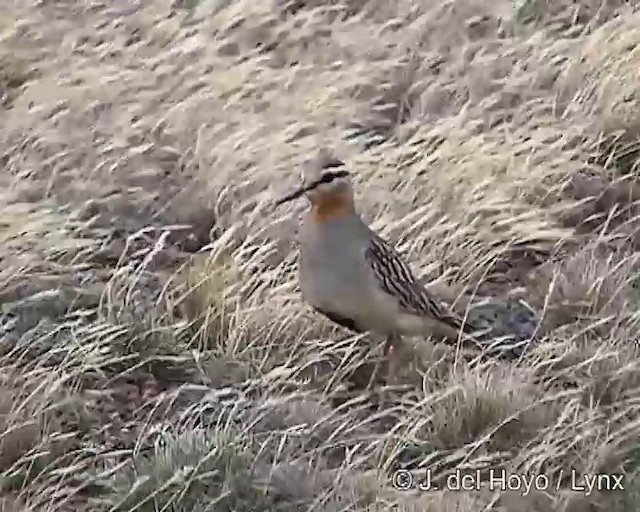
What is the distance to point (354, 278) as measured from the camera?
3.61m

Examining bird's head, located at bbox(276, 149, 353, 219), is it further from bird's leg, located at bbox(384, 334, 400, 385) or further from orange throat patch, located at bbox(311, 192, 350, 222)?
bird's leg, located at bbox(384, 334, 400, 385)

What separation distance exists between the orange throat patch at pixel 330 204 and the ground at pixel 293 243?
0.35 meters

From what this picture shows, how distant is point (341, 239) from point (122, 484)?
92 centimetres

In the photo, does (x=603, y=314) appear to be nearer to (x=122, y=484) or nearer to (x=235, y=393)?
(x=235, y=393)

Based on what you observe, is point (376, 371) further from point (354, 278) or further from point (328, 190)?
point (328, 190)

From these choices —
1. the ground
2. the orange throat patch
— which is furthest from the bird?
the ground

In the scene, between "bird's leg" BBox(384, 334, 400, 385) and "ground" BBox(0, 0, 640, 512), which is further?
"bird's leg" BBox(384, 334, 400, 385)

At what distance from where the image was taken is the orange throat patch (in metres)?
3.70

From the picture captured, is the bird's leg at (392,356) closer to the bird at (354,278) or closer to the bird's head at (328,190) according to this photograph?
the bird at (354,278)

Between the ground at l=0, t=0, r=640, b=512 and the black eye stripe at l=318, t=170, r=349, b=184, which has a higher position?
the black eye stripe at l=318, t=170, r=349, b=184

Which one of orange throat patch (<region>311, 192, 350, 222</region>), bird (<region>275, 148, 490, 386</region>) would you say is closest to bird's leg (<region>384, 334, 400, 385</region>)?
bird (<region>275, 148, 490, 386</region>)

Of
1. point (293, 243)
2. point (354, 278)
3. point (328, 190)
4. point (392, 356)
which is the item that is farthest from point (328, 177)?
point (293, 243)

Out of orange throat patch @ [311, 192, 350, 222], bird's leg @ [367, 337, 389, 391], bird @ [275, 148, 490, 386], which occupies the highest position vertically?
orange throat patch @ [311, 192, 350, 222]

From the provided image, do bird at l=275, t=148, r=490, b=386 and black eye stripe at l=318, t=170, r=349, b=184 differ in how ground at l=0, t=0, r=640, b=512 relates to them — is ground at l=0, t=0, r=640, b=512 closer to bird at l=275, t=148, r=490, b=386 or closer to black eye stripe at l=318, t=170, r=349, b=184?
bird at l=275, t=148, r=490, b=386
